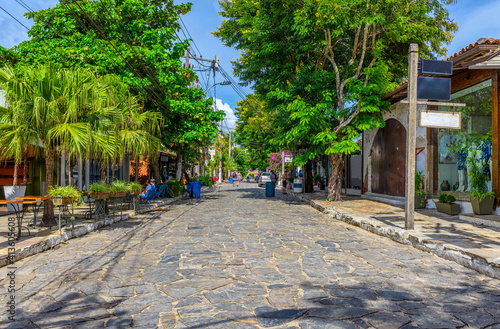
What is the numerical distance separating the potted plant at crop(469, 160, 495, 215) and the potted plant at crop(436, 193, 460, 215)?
40.6 inches

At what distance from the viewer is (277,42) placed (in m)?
16.0

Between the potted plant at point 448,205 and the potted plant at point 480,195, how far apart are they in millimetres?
1031

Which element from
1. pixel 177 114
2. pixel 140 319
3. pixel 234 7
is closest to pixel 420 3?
pixel 234 7

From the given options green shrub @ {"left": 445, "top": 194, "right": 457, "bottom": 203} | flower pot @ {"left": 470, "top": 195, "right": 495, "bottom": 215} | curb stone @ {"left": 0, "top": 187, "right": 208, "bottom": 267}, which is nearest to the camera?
curb stone @ {"left": 0, "top": 187, "right": 208, "bottom": 267}

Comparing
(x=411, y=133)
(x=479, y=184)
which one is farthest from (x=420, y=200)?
(x=411, y=133)

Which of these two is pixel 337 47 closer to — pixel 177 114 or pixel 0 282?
pixel 177 114

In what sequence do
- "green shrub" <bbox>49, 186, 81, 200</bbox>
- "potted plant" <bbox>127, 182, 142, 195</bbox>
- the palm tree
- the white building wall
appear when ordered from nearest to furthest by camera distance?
the palm tree, "green shrub" <bbox>49, 186, 81, 200</bbox>, "potted plant" <bbox>127, 182, 142, 195</bbox>, the white building wall

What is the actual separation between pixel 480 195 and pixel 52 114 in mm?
10878

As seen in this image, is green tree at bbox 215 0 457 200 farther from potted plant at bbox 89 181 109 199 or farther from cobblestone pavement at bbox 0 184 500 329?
cobblestone pavement at bbox 0 184 500 329

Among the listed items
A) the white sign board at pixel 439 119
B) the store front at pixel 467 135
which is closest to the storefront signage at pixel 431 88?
the white sign board at pixel 439 119

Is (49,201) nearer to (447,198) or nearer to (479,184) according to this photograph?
(479,184)

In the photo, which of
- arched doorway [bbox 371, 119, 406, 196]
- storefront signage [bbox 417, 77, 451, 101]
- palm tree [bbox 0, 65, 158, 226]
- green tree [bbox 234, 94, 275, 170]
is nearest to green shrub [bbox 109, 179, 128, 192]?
palm tree [bbox 0, 65, 158, 226]

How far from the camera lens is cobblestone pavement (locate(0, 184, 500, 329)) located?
3.55 metres

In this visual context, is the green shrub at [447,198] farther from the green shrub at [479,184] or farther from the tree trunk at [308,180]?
the tree trunk at [308,180]
